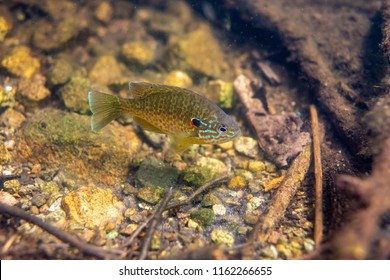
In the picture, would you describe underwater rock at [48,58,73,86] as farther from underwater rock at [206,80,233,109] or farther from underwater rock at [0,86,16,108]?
underwater rock at [206,80,233,109]

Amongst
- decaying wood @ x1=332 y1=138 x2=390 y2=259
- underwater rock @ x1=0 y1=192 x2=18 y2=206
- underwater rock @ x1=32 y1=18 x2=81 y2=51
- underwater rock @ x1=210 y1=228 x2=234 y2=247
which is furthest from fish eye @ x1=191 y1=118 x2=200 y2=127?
underwater rock @ x1=32 y1=18 x2=81 y2=51

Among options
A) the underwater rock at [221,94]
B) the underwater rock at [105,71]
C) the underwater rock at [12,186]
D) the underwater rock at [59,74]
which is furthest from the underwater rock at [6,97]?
the underwater rock at [221,94]

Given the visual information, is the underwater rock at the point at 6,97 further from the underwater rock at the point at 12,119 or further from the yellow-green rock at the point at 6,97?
the underwater rock at the point at 12,119

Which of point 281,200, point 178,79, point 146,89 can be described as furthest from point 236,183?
point 178,79

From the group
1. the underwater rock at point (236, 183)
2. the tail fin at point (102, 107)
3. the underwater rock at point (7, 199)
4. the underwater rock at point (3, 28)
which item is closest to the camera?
the tail fin at point (102, 107)
